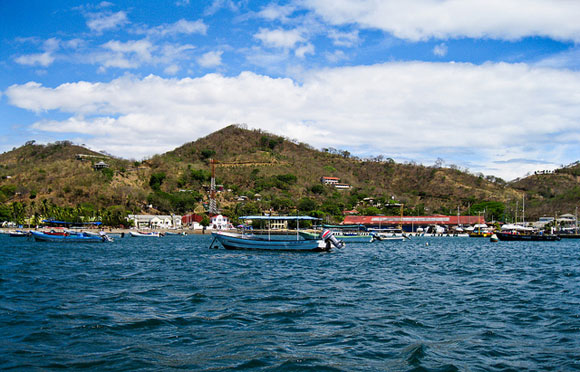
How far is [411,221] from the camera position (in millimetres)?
114188

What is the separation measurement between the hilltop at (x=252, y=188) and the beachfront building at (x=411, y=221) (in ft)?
38.6

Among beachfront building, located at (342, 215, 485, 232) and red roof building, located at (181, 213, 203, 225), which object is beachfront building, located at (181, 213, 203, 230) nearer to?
red roof building, located at (181, 213, 203, 225)

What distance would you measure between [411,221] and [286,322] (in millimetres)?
105279

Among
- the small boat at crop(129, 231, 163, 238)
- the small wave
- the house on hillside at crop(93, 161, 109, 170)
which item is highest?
the house on hillside at crop(93, 161, 109, 170)

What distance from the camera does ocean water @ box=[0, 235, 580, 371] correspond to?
972 centimetres

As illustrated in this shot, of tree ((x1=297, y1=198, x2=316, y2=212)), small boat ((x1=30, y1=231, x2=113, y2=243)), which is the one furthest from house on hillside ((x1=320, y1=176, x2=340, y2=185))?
small boat ((x1=30, y1=231, x2=113, y2=243))

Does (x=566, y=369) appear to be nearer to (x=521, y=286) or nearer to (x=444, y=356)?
(x=444, y=356)

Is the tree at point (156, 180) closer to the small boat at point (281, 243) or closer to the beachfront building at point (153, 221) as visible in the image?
the beachfront building at point (153, 221)

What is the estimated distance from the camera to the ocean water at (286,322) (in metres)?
9.72

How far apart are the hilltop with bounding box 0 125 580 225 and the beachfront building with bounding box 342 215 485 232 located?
11773mm

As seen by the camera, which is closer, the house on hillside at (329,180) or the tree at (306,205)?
the tree at (306,205)

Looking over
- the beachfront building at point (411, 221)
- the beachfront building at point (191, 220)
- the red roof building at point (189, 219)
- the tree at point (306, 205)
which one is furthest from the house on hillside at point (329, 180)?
the red roof building at point (189, 219)

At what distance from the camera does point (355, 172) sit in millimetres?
198000

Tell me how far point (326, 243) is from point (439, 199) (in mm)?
133613
